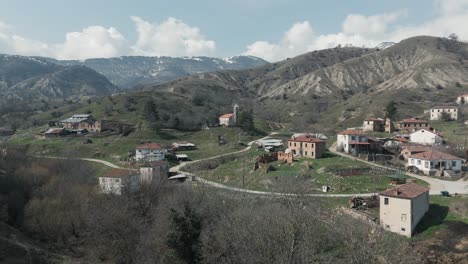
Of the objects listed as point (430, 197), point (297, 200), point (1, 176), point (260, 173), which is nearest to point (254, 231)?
point (297, 200)

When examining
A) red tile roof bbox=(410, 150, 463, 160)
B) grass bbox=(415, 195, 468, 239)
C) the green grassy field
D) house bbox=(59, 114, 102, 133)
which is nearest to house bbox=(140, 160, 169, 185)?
the green grassy field

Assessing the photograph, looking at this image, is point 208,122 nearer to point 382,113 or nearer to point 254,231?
point 382,113

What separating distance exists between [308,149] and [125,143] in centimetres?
4234

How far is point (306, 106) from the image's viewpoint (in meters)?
150

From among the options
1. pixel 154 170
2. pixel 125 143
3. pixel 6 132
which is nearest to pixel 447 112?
pixel 154 170

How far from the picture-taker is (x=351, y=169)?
180ft

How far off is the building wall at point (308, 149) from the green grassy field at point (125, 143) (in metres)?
17.1

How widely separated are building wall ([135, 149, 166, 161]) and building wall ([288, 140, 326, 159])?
2405 centimetres

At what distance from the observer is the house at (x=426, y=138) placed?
71188 mm

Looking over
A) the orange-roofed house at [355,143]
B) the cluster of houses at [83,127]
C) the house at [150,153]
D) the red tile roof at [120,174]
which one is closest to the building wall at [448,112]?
the orange-roofed house at [355,143]

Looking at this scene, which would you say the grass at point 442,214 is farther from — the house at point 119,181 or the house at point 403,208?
the house at point 119,181

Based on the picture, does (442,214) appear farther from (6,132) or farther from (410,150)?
(6,132)

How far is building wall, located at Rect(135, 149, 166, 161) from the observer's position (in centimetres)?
7489

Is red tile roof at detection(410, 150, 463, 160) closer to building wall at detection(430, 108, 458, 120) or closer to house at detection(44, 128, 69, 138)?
building wall at detection(430, 108, 458, 120)
